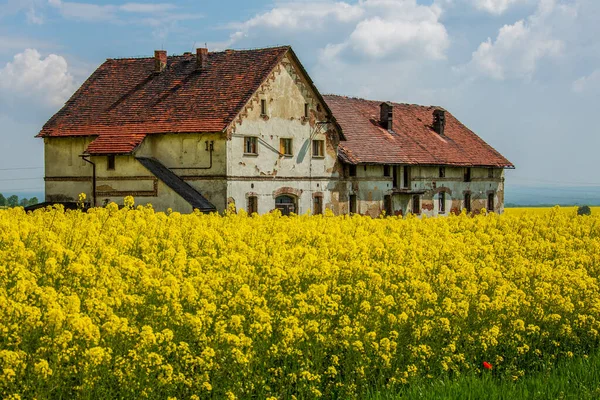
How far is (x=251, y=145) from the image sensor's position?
42906 millimetres

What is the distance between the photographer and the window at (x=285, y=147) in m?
44.5

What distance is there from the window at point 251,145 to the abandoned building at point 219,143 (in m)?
0.05

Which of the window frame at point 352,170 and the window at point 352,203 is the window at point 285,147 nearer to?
the window frame at point 352,170

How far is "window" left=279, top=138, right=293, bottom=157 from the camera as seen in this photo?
44531 millimetres

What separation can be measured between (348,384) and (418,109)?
51263 mm

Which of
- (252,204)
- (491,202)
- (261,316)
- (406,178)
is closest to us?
(261,316)

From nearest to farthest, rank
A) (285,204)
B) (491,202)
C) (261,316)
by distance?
(261,316)
(285,204)
(491,202)

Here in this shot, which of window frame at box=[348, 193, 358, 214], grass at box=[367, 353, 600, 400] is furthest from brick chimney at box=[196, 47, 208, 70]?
grass at box=[367, 353, 600, 400]

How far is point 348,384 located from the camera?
1236 cm

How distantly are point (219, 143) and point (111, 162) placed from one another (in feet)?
17.1

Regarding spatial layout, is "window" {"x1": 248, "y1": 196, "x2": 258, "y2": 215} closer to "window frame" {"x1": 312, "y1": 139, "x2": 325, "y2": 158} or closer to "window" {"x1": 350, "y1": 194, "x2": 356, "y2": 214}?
"window frame" {"x1": 312, "y1": 139, "x2": 325, "y2": 158}

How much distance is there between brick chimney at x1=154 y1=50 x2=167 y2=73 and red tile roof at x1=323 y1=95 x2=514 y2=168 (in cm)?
982

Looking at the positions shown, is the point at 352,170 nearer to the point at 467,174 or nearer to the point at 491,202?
the point at 467,174

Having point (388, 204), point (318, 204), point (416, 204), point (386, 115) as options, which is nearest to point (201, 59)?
point (318, 204)
